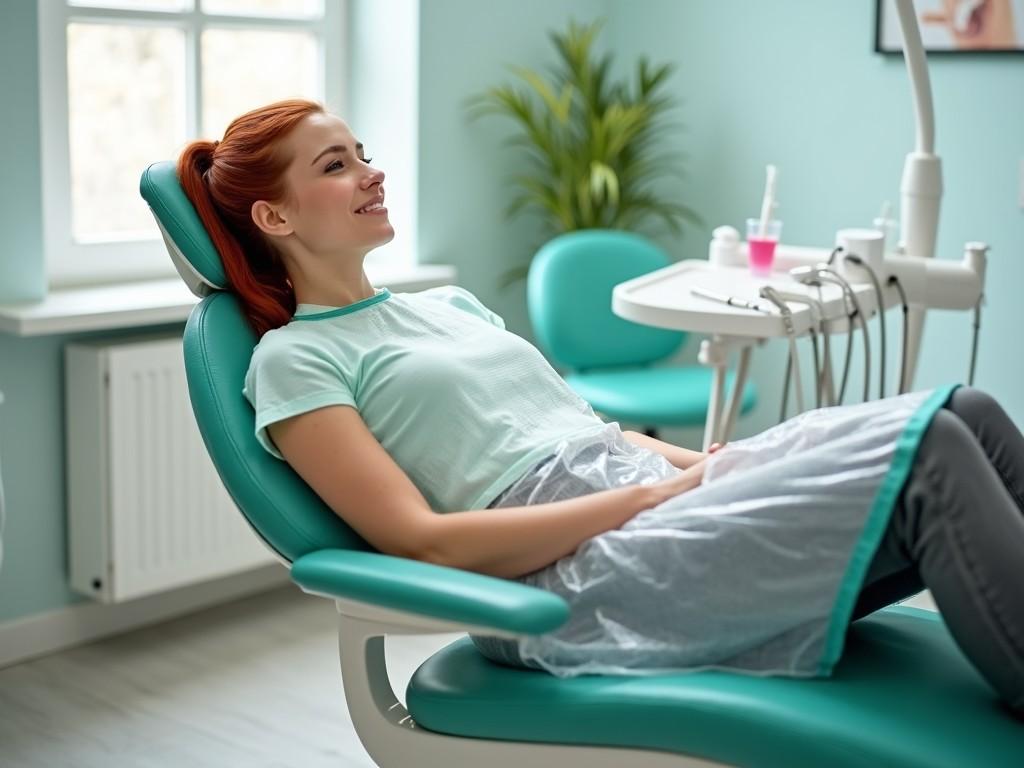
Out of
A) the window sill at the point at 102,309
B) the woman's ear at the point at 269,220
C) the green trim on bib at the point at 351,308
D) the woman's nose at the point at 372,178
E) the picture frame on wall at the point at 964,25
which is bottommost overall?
the window sill at the point at 102,309

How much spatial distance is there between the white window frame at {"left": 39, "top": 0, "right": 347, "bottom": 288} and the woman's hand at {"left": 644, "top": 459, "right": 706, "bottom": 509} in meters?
1.59

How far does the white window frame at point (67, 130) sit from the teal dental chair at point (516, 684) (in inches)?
47.5

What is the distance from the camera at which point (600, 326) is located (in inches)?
132

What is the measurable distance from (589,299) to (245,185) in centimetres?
166

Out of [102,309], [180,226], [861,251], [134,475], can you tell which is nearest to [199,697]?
[134,475]

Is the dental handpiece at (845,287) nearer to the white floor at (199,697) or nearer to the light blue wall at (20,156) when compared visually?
the white floor at (199,697)

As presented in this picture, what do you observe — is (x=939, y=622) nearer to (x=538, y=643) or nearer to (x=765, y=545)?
(x=765, y=545)

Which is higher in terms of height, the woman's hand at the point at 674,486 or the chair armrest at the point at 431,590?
the woman's hand at the point at 674,486

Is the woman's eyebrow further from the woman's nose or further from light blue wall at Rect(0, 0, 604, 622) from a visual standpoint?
light blue wall at Rect(0, 0, 604, 622)

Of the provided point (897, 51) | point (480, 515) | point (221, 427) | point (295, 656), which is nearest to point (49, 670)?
point (295, 656)

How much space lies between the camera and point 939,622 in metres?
1.69

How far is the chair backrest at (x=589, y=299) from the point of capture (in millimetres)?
3293

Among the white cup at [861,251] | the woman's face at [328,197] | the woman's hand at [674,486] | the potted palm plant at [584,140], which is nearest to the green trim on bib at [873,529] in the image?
the woman's hand at [674,486]

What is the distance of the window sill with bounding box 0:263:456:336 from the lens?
2.53 metres
